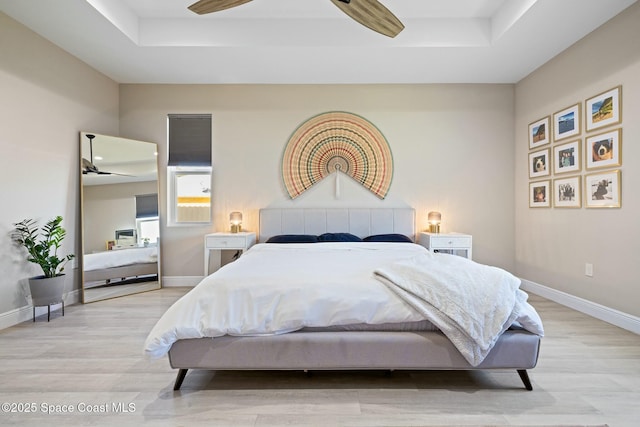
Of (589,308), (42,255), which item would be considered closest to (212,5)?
(42,255)

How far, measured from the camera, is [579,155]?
3268 millimetres

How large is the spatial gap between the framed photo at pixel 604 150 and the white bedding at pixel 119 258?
4.78 metres

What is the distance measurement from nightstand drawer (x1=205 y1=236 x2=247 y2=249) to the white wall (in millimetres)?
1412

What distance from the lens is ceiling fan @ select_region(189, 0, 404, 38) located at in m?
2.09

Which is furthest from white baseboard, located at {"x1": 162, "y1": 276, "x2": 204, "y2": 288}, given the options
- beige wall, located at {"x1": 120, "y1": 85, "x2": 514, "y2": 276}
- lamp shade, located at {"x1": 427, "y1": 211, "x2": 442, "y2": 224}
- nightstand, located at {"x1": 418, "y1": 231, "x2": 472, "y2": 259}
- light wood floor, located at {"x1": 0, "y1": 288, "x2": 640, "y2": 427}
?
lamp shade, located at {"x1": 427, "y1": 211, "x2": 442, "y2": 224}

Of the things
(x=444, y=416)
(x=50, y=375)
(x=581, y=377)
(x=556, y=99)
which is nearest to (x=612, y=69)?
(x=556, y=99)

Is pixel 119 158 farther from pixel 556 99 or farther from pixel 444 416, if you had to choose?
pixel 556 99

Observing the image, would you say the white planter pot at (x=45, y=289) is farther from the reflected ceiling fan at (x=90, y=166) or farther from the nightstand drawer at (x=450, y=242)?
the nightstand drawer at (x=450, y=242)

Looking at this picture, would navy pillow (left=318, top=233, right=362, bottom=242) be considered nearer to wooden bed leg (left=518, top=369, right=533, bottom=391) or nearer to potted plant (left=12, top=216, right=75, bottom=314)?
wooden bed leg (left=518, top=369, right=533, bottom=391)

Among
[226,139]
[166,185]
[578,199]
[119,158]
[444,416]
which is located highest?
[226,139]

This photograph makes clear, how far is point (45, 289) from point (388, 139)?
3.92 metres

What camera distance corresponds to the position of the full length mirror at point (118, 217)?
12.3 ft

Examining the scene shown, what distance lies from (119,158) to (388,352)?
3.77m

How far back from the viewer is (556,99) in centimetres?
359
